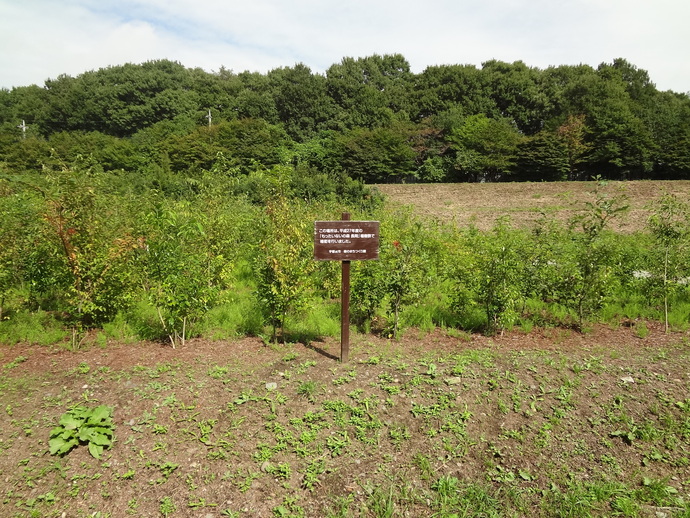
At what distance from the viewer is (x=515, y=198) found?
26531mm

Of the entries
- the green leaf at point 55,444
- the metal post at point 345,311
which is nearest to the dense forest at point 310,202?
the metal post at point 345,311

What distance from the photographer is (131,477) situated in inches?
139

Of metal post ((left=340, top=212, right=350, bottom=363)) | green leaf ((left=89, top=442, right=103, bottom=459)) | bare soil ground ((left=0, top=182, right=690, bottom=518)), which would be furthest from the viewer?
metal post ((left=340, top=212, right=350, bottom=363))

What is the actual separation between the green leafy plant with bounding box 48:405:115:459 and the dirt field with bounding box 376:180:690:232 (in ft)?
60.2

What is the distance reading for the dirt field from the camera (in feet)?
70.2

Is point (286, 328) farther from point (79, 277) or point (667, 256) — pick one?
point (667, 256)

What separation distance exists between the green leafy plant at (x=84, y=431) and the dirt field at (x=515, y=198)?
722 inches

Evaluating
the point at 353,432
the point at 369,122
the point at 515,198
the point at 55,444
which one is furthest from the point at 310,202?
the point at 369,122

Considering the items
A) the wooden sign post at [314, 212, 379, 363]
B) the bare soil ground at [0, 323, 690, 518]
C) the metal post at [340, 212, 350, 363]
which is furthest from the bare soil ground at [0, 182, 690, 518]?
the wooden sign post at [314, 212, 379, 363]

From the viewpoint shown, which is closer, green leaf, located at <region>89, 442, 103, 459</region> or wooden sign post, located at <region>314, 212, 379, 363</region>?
green leaf, located at <region>89, 442, 103, 459</region>

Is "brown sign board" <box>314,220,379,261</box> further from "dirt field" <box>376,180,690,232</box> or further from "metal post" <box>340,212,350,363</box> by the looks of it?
"dirt field" <box>376,180,690,232</box>

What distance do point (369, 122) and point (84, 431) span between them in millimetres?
49350

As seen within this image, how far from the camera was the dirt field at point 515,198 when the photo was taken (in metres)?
21.4

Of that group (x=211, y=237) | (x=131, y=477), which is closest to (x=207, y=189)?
(x=211, y=237)
